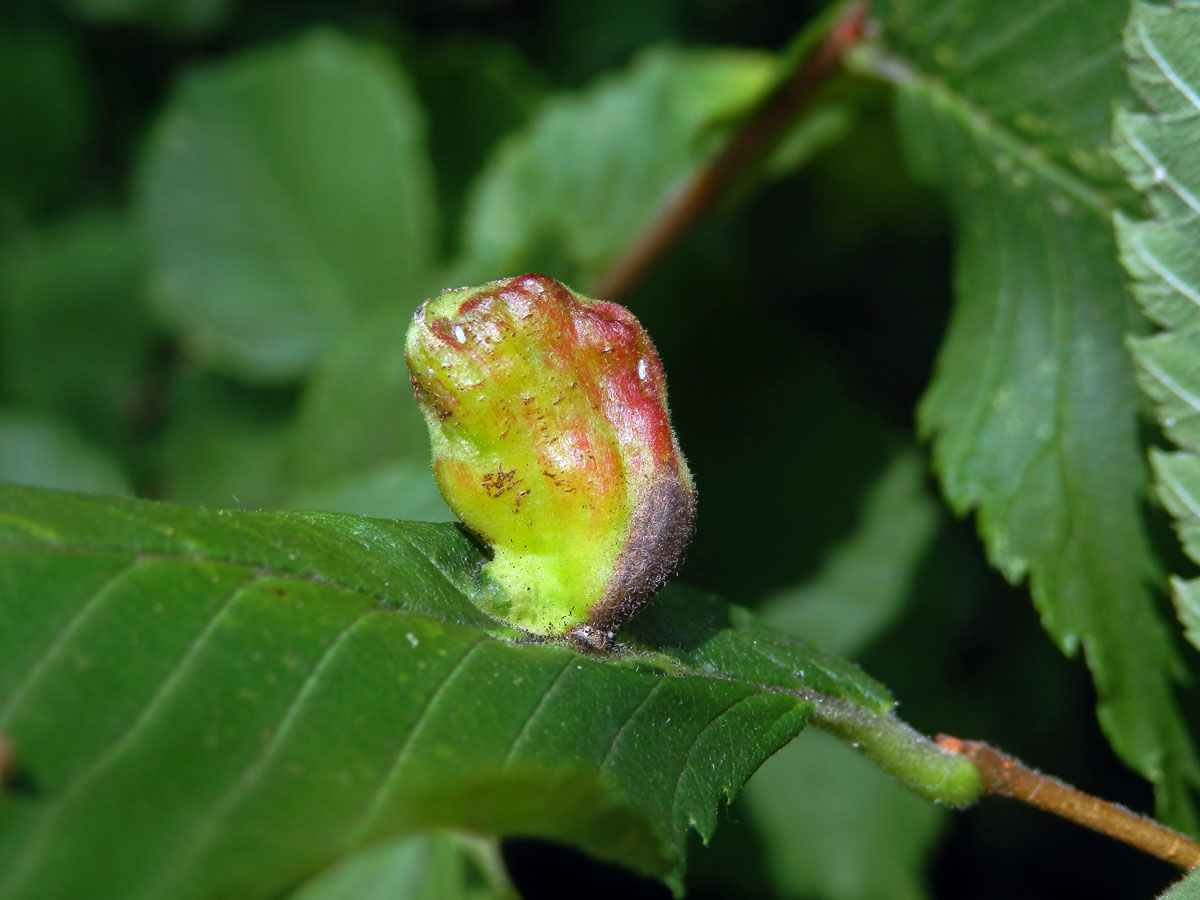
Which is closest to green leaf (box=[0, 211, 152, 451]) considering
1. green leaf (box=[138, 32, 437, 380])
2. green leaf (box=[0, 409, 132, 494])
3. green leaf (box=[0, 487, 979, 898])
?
green leaf (box=[138, 32, 437, 380])

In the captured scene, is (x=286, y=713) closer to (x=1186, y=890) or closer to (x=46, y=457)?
(x=1186, y=890)

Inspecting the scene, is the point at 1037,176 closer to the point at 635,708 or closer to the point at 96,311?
the point at 635,708

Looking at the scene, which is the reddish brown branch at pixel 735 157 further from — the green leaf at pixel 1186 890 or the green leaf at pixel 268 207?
the green leaf at pixel 1186 890

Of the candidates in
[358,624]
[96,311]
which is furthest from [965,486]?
[96,311]

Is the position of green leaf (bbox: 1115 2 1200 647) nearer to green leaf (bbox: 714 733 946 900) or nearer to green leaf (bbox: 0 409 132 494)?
green leaf (bbox: 714 733 946 900)

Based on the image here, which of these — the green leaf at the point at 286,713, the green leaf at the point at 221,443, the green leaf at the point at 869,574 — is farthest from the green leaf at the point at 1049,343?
the green leaf at the point at 221,443

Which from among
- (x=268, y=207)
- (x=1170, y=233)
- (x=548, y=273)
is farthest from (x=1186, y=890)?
(x=268, y=207)
